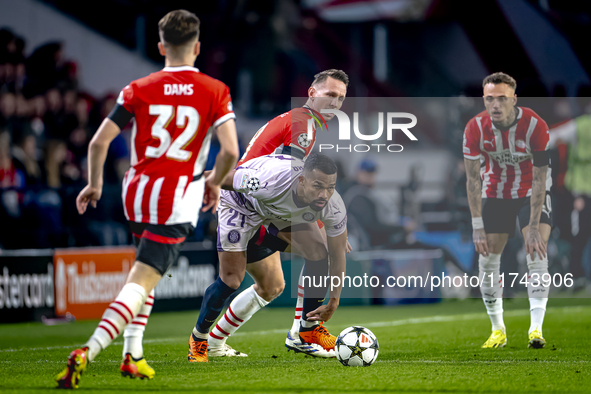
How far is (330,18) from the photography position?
20.1 m

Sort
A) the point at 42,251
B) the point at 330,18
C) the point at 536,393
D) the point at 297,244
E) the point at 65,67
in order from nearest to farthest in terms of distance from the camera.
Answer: the point at 536,393, the point at 297,244, the point at 42,251, the point at 65,67, the point at 330,18

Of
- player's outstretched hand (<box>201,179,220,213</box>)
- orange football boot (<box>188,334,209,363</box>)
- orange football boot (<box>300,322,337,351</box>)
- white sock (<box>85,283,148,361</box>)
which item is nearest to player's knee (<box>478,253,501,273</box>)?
orange football boot (<box>300,322,337,351</box>)

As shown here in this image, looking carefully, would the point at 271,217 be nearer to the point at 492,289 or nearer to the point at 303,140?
the point at 303,140

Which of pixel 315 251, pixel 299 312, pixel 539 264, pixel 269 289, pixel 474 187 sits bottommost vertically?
pixel 299 312

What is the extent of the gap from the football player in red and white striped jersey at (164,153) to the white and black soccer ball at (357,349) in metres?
1.50

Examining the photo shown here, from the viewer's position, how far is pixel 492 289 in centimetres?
A: 672

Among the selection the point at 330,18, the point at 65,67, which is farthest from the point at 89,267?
the point at 330,18

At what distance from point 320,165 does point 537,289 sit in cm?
271

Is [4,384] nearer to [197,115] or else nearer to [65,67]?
[197,115]

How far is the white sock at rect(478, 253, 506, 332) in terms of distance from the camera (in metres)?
6.64

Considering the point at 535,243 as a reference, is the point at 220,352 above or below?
below

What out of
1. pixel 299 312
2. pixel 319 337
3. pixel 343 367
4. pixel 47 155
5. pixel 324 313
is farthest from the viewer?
pixel 47 155

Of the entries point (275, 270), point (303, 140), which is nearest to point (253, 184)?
point (303, 140)

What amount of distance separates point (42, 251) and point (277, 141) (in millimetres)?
4464
